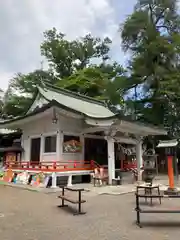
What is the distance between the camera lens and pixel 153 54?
21.4 m

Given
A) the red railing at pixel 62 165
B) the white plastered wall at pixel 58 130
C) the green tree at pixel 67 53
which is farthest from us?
the green tree at pixel 67 53

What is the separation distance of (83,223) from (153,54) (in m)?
19.3

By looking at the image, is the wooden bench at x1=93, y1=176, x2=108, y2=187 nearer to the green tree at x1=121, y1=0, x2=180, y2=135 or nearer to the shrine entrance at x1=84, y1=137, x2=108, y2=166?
the shrine entrance at x1=84, y1=137, x2=108, y2=166

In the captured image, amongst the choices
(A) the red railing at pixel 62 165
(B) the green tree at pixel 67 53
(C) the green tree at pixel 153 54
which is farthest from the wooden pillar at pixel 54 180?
(B) the green tree at pixel 67 53

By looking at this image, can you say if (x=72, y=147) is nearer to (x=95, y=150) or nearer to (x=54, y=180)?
(x=95, y=150)

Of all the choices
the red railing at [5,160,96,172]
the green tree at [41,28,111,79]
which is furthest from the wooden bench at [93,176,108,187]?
the green tree at [41,28,111,79]

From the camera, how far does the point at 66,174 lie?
10617mm

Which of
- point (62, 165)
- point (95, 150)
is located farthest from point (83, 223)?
point (95, 150)

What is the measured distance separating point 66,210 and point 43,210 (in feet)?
1.99

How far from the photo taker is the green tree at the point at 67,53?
34562 millimetres

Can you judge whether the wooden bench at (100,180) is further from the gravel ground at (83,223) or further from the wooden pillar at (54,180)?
the gravel ground at (83,223)

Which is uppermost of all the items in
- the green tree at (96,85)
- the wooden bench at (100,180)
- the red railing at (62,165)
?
the green tree at (96,85)

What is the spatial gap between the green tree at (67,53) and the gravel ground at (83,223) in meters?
29.4

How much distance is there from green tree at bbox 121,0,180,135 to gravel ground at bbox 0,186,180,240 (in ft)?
49.3
